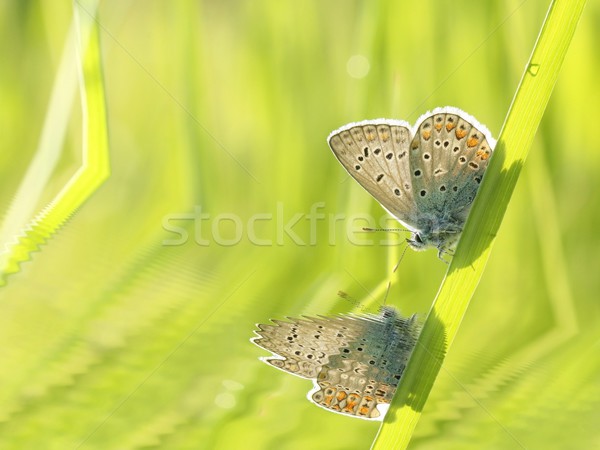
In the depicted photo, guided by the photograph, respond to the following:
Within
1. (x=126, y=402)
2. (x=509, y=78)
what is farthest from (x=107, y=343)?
(x=509, y=78)

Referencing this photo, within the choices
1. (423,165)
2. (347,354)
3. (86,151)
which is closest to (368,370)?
(347,354)

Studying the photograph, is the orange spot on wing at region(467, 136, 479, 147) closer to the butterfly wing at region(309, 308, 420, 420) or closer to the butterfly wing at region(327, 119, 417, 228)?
the butterfly wing at region(327, 119, 417, 228)

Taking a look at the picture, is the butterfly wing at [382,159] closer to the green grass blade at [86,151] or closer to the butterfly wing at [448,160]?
the butterfly wing at [448,160]

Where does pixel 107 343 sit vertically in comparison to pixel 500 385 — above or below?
below

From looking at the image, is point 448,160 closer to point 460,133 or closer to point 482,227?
point 460,133

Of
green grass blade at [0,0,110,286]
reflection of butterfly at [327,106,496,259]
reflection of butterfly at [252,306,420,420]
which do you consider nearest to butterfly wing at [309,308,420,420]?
reflection of butterfly at [252,306,420,420]

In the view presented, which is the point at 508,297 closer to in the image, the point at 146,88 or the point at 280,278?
the point at 280,278

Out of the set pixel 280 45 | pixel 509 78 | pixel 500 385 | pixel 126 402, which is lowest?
pixel 126 402

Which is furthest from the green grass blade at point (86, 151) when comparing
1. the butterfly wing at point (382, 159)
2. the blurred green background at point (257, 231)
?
the butterfly wing at point (382, 159)
